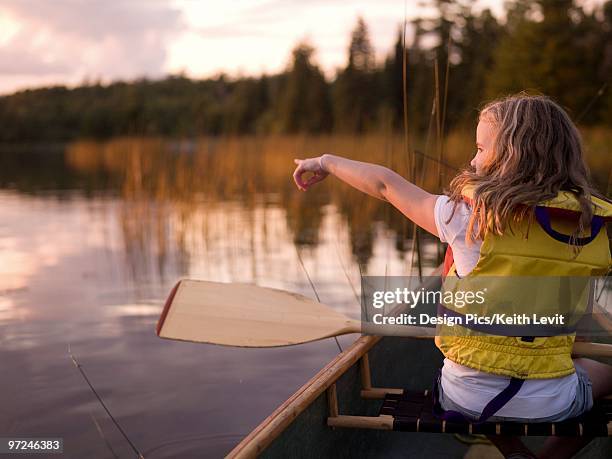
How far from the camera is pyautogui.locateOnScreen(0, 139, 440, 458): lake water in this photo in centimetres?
331

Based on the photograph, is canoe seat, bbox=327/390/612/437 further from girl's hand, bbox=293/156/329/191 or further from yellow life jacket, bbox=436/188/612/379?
girl's hand, bbox=293/156/329/191

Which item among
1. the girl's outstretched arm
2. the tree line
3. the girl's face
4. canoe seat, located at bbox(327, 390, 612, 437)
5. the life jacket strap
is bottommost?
canoe seat, located at bbox(327, 390, 612, 437)

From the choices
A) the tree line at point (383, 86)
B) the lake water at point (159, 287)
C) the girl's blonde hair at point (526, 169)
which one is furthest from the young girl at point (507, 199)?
the tree line at point (383, 86)

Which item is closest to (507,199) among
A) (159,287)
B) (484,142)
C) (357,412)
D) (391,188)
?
(484,142)

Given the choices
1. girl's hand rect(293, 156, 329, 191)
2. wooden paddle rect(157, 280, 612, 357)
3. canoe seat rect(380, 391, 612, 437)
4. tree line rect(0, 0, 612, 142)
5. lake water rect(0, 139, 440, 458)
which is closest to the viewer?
canoe seat rect(380, 391, 612, 437)

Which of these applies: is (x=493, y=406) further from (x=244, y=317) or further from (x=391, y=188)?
(x=244, y=317)

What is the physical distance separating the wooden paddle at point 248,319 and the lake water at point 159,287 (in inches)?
33.2

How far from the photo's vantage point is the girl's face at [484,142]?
5.81 ft

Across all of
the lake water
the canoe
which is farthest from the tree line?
the canoe

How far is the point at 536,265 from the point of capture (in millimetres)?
1673

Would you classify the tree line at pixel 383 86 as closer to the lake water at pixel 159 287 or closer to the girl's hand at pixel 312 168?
the lake water at pixel 159 287

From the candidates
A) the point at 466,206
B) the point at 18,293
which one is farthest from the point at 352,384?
the point at 18,293

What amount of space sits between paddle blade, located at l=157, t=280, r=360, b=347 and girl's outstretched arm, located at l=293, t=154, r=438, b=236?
1.70 ft

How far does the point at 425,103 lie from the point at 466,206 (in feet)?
109
